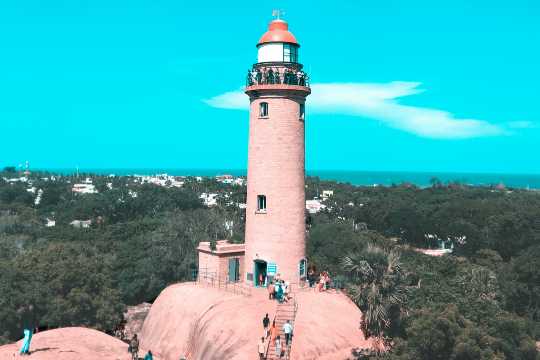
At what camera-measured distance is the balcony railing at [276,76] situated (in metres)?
28.1

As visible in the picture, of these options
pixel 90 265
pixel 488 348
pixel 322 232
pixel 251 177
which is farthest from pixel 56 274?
pixel 322 232

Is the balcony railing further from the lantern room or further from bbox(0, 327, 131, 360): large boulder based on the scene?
bbox(0, 327, 131, 360): large boulder

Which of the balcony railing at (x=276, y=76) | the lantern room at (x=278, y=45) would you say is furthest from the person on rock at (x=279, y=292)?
the lantern room at (x=278, y=45)

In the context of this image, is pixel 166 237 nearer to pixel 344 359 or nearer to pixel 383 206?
pixel 344 359

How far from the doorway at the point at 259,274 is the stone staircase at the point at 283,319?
97.3 inches

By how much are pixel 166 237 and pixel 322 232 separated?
1773cm

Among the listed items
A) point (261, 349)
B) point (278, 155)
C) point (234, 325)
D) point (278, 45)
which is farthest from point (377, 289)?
point (278, 45)

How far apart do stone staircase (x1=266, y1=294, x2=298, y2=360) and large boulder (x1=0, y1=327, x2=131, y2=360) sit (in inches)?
284

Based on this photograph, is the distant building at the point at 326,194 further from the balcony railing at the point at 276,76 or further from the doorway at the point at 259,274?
the balcony railing at the point at 276,76

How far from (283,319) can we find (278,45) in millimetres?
13758

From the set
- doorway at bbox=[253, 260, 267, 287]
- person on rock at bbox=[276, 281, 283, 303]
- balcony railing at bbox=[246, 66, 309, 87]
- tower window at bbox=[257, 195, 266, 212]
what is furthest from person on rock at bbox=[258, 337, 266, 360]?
balcony railing at bbox=[246, 66, 309, 87]

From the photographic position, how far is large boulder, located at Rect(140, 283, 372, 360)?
23.1 metres

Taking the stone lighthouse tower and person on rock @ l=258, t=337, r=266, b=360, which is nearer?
person on rock @ l=258, t=337, r=266, b=360

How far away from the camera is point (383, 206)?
84.9 meters
